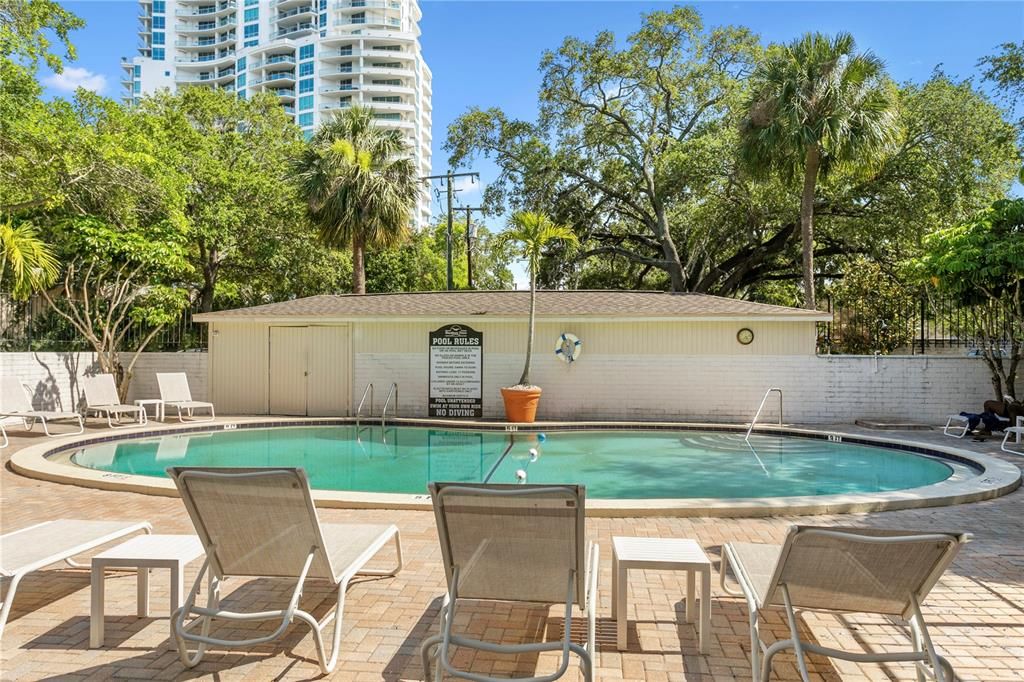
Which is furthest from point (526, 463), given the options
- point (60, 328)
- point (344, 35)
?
point (344, 35)

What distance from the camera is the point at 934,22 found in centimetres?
1381

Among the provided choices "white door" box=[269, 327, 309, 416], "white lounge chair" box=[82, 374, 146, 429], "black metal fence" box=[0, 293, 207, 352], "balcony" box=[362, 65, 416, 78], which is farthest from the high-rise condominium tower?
"white lounge chair" box=[82, 374, 146, 429]

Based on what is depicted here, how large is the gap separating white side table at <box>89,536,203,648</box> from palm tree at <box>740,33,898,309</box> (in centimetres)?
1531

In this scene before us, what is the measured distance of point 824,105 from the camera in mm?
15148

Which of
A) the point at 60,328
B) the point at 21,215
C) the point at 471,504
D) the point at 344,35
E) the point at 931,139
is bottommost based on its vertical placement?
the point at 471,504

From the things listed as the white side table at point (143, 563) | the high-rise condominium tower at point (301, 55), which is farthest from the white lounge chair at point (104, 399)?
the high-rise condominium tower at point (301, 55)

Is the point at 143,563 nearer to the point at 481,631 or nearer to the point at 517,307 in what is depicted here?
the point at 481,631

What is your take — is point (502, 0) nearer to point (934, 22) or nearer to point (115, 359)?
point (934, 22)

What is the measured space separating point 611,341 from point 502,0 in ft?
25.5

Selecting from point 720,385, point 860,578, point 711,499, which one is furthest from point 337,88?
point 860,578

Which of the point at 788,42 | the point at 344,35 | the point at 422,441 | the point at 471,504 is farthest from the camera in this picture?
the point at 344,35

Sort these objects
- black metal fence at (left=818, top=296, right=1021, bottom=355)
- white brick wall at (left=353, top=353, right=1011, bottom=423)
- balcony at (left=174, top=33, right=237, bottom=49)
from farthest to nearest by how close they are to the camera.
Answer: balcony at (left=174, top=33, right=237, bottom=49), black metal fence at (left=818, top=296, right=1021, bottom=355), white brick wall at (left=353, top=353, right=1011, bottom=423)

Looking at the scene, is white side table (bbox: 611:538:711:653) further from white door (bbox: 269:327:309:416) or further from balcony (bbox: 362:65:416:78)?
balcony (bbox: 362:65:416:78)

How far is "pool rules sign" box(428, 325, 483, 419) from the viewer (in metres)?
14.7
